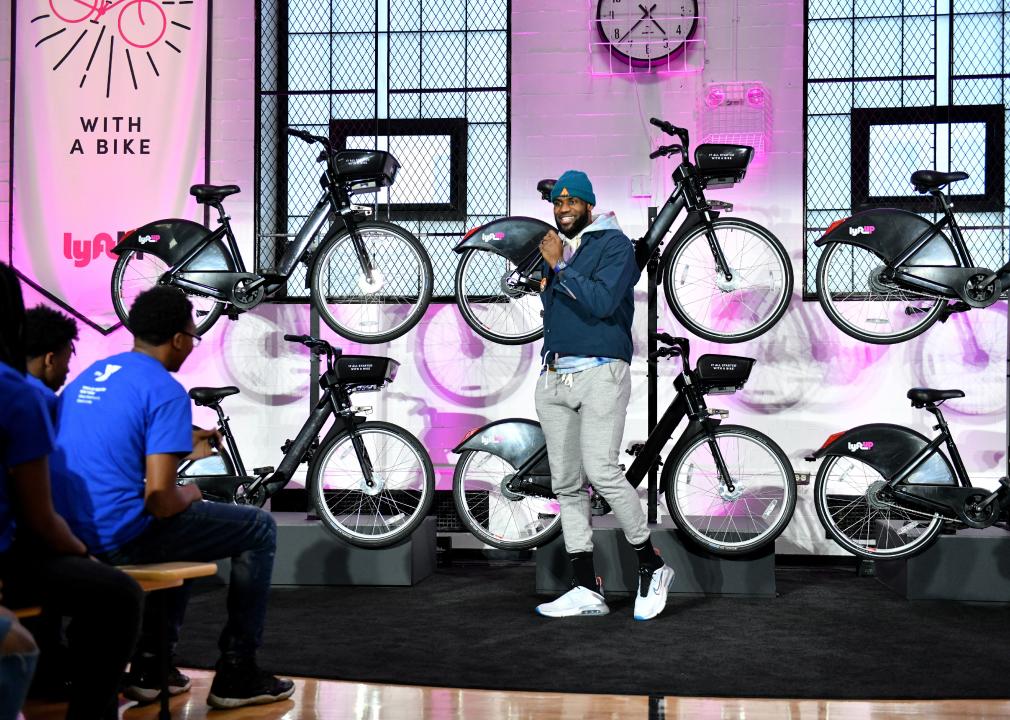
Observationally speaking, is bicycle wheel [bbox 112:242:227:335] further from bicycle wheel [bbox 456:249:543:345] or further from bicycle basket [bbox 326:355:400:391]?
bicycle wheel [bbox 456:249:543:345]

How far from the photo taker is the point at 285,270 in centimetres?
527

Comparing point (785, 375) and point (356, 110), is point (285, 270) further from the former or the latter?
point (785, 375)

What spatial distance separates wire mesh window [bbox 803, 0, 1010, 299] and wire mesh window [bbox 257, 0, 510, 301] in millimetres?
1723

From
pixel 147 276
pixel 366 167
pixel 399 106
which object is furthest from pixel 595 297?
pixel 147 276

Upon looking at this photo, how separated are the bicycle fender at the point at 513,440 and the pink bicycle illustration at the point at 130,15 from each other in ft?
10.3

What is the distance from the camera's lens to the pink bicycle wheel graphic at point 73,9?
6434 millimetres

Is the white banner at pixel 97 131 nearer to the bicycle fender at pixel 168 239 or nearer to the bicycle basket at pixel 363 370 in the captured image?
the bicycle fender at pixel 168 239

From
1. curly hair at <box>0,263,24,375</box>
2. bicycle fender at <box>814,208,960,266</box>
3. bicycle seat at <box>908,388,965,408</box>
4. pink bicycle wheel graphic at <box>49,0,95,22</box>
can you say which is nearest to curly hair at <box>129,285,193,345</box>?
curly hair at <box>0,263,24,375</box>

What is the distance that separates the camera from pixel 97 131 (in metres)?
6.44

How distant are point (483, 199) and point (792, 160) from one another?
1.72m

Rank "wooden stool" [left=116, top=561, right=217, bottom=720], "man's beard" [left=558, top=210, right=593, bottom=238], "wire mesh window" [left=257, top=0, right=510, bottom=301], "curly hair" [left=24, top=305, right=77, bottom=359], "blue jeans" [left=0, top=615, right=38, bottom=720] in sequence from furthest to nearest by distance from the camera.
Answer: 1. "wire mesh window" [left=257, top=0, right=510, bottom=301]
2. "man's beard" [left=558, top=210, right=593, bottom=238]
3. "curly hair" [left=24, top=305, right=77, bottom=359]
4. "wooden stool" [left=116, top=561, right=217, bottom=720]
5. "blue jeans" [left=0, top=615, right=38, bottom=720]

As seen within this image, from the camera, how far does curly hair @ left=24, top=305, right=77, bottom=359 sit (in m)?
3.07

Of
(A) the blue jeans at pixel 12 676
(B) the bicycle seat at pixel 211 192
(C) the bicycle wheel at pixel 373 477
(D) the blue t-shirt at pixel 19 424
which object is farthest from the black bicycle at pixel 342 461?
(A) the blue jeans at pixel 12 676

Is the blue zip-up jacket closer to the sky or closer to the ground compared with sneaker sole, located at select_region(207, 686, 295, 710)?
closer to the sky
